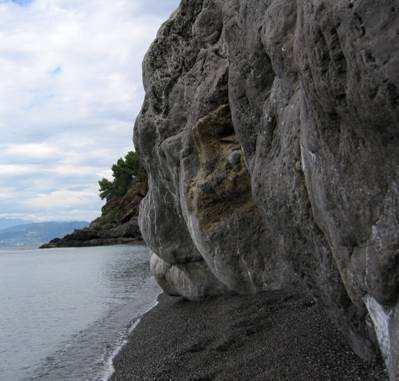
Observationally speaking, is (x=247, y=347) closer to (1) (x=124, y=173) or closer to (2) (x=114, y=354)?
(2) (x=114, y=354)

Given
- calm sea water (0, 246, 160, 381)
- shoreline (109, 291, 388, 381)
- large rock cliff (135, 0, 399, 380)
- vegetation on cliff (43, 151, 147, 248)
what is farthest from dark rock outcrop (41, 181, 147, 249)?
shoreline (109, 291, 388, 381)

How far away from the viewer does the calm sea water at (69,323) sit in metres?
15.2

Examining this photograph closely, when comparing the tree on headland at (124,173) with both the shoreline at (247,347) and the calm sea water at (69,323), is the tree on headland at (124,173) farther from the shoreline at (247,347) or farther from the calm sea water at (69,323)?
the shoreline at (247,347)

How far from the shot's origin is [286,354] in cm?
907

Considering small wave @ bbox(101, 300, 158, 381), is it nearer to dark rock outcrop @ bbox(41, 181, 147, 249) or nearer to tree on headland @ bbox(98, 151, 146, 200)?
dark rock outcrop @ bbox(41, 181, 147, 249)

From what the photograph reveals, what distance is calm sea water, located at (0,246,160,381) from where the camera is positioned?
15.2 m

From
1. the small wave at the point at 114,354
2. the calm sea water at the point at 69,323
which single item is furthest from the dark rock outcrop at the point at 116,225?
the small wave at the point at 114,354

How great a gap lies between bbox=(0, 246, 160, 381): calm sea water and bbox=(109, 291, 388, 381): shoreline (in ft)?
4.67

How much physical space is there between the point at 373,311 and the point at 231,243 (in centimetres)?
640

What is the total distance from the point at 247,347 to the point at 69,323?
48.0ft

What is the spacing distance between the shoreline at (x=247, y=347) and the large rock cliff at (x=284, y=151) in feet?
1.69

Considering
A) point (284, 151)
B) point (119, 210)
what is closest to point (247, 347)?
point (284, 151)

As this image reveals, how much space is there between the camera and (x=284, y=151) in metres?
8.55

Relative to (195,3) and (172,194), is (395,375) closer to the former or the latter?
(172,194)
